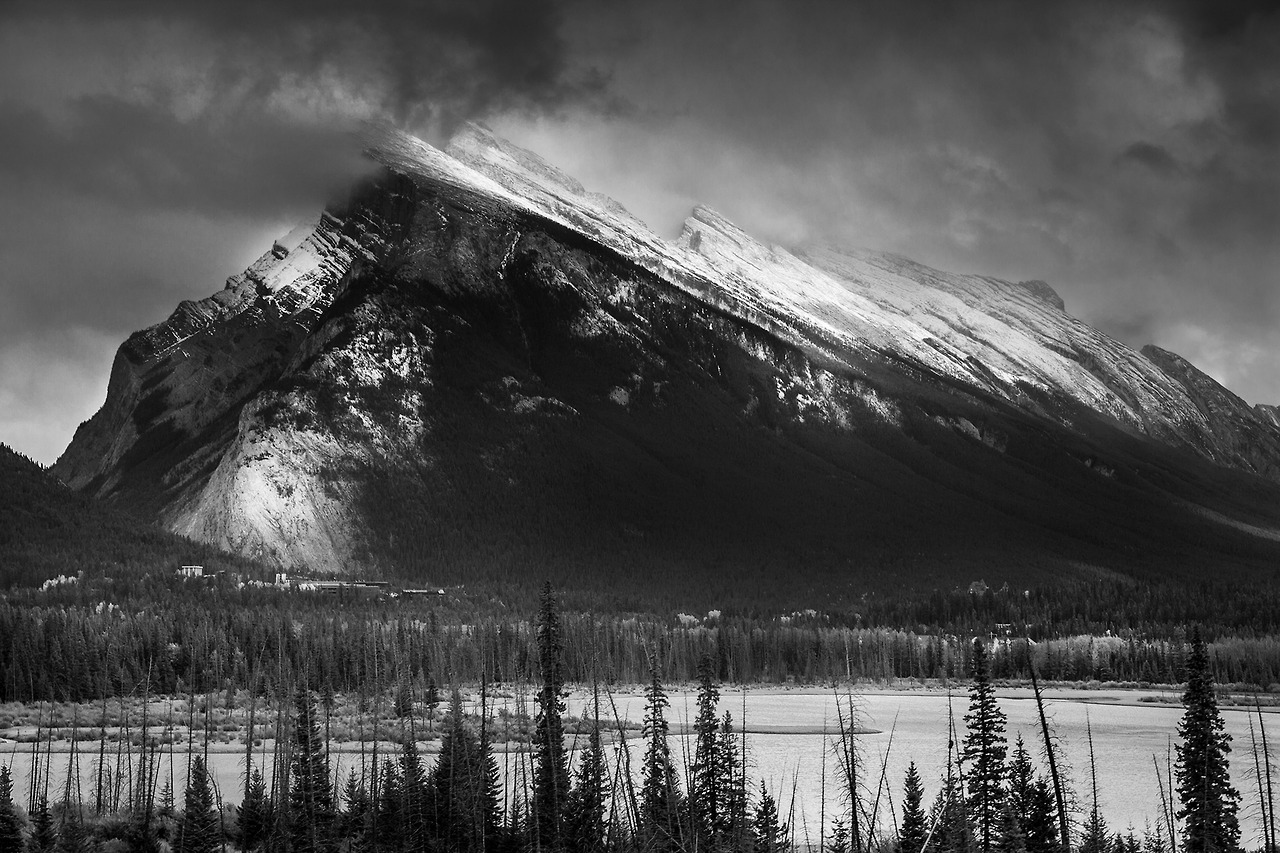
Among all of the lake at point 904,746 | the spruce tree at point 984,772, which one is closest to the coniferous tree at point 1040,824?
the spruce tree at point 984,772

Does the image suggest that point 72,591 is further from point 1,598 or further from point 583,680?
point 583,680

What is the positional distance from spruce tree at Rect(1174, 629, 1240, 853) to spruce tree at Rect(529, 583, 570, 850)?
29.0 metres

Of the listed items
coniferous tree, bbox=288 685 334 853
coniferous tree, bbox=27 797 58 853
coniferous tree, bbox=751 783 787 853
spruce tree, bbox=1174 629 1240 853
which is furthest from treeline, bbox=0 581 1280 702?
coniferous tree, bbox=27 797 58 853

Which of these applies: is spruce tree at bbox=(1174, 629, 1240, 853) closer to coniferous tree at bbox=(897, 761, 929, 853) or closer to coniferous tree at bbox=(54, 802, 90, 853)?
coniferous tree at bbox=(897, 761, 929, 853)

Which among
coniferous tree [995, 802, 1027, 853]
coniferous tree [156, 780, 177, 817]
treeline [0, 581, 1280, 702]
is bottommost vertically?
coniferous tree [995, 802, 1027, 853]

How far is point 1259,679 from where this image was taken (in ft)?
635

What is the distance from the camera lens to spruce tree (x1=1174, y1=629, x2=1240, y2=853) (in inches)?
2591

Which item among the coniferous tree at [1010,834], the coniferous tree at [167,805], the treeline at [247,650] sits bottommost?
the coniferous tree at [1010,834]

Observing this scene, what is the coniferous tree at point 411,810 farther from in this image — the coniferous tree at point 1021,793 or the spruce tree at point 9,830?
the coniferous tree at point 1021,793

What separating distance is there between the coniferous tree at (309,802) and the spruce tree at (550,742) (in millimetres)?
9893

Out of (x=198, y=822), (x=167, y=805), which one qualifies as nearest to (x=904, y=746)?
(x=167, y=805)

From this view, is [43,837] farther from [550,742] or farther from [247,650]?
[247,650]

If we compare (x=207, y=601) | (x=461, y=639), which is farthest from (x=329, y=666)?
(x=207, y=601)

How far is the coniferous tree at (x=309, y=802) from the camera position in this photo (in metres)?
67.1
